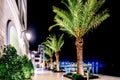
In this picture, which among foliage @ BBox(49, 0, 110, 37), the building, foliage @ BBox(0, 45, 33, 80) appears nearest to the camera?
foliage @ BBox(0, 45, 33, 80)

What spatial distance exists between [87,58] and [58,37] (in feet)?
24.4

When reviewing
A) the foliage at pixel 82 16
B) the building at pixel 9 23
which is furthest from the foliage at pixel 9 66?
the foliage at pixel 82 16

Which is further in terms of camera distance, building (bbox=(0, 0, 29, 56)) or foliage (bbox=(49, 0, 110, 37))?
foliage (bbox=(49, 0, 110, 37))

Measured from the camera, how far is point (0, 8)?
8.98 m

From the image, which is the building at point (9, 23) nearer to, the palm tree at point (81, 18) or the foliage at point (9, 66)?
the foliage at point (9, 66)

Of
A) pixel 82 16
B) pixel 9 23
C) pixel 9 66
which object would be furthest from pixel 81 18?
pixel 9 66

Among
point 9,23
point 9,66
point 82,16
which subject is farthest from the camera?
point 82,16

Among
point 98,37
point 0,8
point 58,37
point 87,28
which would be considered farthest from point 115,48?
point 0,8

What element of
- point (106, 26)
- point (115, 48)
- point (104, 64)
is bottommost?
point (104, 64)

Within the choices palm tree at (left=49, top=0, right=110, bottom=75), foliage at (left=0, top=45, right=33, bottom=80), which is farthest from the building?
palm tree at (left=49, top=0, right=110, bottom=75)

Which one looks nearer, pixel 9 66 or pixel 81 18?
pixel 9 66

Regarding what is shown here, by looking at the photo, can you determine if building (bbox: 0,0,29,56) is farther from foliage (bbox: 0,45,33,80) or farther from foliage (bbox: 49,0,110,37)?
foliage (bbox: 49,0,110,37)

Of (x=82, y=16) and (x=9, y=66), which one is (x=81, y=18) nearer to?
(x=82, y=16)

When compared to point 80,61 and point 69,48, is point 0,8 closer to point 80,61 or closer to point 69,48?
point 80,61
